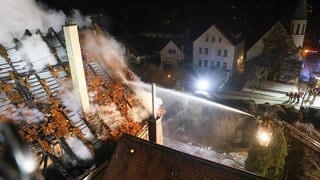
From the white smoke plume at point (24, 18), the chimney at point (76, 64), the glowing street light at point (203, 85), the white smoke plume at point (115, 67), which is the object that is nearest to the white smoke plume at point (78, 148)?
the chimney at point (76, 64)

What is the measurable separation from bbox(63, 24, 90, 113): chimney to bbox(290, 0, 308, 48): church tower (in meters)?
33.6

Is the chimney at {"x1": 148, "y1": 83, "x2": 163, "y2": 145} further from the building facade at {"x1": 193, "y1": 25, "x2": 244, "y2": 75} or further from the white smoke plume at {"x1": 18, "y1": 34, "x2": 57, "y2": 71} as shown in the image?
the building facade at {"x1": 193, "y1": 25, "x2": 244, "y2": 75}

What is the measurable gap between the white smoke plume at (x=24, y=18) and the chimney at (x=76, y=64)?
2.44 metres

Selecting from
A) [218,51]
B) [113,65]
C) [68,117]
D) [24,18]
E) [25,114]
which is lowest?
[68,117]

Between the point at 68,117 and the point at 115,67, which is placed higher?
the point at 115,67

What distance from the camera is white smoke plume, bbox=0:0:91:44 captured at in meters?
10.5

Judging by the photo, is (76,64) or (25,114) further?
(76,64)

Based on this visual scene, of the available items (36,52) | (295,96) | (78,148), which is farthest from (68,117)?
(295,96)

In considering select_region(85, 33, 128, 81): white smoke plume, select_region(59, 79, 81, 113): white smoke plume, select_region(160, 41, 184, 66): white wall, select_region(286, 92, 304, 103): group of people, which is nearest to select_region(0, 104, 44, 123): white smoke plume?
select_region(59, 79, 81, 113): white smoke plume

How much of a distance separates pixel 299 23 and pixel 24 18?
3517cm

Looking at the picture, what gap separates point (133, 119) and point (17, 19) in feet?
24.8

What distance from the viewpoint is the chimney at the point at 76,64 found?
10.9 metres

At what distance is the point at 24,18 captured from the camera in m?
11.7

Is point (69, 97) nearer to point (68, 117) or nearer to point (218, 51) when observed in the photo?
point (68, 117)
